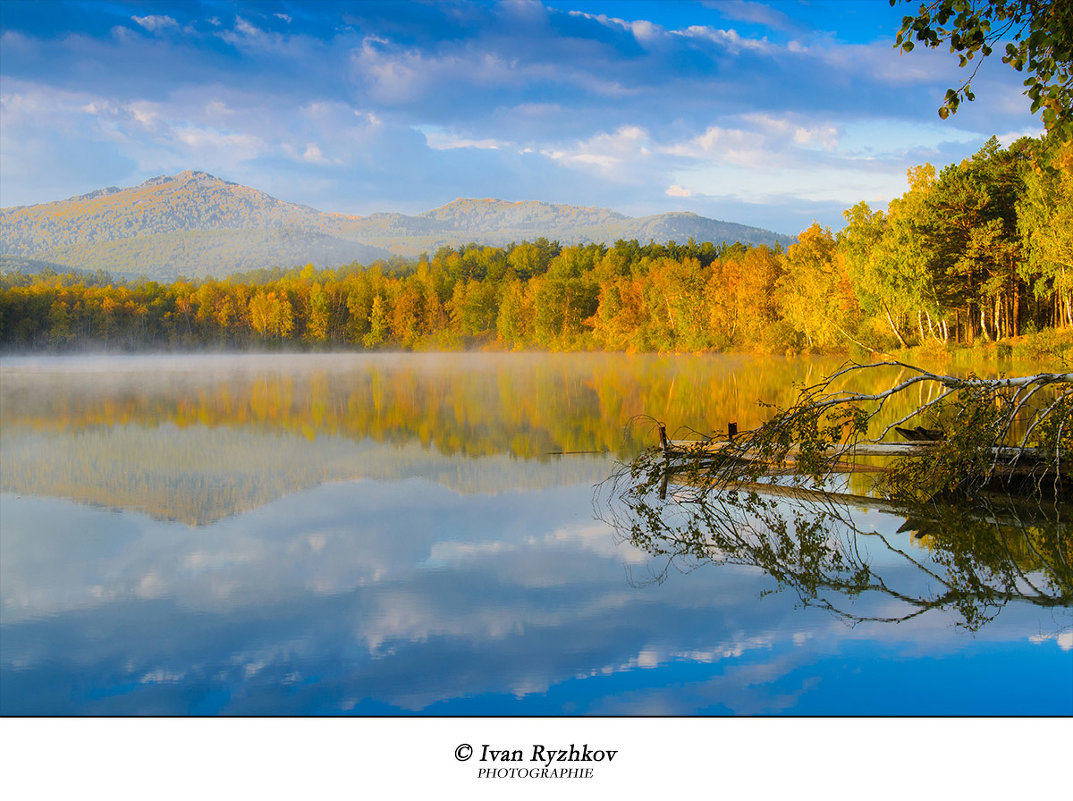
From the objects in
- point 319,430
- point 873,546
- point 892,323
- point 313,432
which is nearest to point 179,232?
point 892,323

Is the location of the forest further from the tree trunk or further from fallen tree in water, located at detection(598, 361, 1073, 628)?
fallen tree in water, located at detection(598, 361, 1073, 628)

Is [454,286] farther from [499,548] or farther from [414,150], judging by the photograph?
[499,548]

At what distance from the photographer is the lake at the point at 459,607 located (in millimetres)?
3887

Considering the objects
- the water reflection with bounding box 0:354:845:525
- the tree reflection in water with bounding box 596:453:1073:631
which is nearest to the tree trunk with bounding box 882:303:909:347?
the water reflection with bounding box 0:354:845:525

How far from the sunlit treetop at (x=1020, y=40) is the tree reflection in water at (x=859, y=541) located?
2.85m

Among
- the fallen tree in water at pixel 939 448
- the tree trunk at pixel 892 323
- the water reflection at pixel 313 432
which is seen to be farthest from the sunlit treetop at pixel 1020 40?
the tree trunk at pixel 892 323

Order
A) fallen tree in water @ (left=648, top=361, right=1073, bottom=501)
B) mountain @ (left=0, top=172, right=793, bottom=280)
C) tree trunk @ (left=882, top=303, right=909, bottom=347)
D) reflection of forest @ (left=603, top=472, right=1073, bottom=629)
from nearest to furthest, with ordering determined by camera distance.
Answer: reflection of forest @ (left=603, top=472, right=1073, bottom=629) → fallen tree in water @ (left=648, top=361, right=1073, bottom=501) → tree trunk @ (left=882, top=303, right=909, bottom=347) → mountain @ (left=0, top=172, right=793, bottom=280)

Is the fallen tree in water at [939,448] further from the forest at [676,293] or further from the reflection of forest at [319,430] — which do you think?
the forest at [676,293]

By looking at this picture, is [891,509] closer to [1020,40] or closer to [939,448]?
[939,448]

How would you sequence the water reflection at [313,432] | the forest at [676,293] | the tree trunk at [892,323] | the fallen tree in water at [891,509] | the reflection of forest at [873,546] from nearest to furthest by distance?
the reflection of forest at [873,546]
the fallen tree in water at [891,509]
the water reflection at [313,432]
the forest at [676,293]
the tree trunk at [892,323]

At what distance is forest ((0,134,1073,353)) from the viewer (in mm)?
26469

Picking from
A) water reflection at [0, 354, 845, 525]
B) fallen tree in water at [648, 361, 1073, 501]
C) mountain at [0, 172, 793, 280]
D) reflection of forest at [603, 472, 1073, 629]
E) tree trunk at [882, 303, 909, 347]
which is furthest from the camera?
mountain at [0, 172, 793, 280]

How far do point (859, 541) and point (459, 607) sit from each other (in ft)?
10.3

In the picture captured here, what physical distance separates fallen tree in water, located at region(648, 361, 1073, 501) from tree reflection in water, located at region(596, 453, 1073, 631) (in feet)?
0.62
